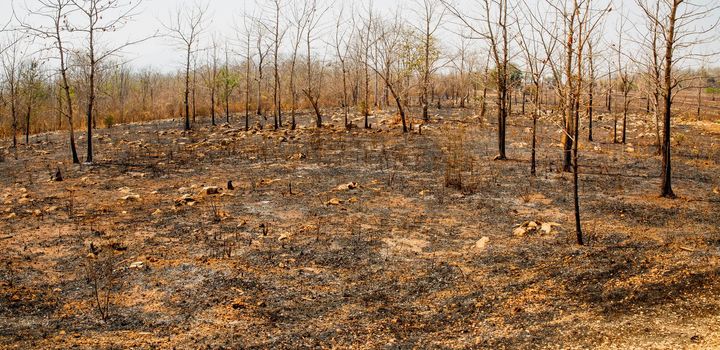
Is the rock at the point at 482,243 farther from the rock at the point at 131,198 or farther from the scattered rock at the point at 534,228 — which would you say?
the rock at the point at 131,198

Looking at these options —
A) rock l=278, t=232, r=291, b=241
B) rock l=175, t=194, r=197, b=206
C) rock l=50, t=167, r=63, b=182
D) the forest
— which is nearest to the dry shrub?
the forest

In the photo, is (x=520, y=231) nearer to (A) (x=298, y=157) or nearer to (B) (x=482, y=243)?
(B) (x=482, y=243)

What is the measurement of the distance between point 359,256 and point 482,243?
230 cm

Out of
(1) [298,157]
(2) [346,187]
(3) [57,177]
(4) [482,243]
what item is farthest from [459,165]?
(3) [57,177]

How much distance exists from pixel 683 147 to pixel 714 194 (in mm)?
9039

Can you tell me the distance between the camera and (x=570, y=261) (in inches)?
328

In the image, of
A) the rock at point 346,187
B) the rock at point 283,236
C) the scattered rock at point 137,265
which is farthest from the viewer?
the rock at point 346,187

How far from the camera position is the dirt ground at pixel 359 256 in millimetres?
6230

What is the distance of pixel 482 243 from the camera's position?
31.0ft

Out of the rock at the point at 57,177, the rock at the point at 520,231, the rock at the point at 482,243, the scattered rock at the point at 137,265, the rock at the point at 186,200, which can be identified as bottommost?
the scattered rock at the point at 137,265

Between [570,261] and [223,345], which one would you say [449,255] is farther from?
[223,345]

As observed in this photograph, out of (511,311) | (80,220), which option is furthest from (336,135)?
(511,311)

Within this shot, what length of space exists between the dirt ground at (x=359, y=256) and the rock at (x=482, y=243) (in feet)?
0.14

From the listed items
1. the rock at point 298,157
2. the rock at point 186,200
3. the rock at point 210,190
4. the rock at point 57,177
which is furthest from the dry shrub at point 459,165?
the rock at point 57,177
